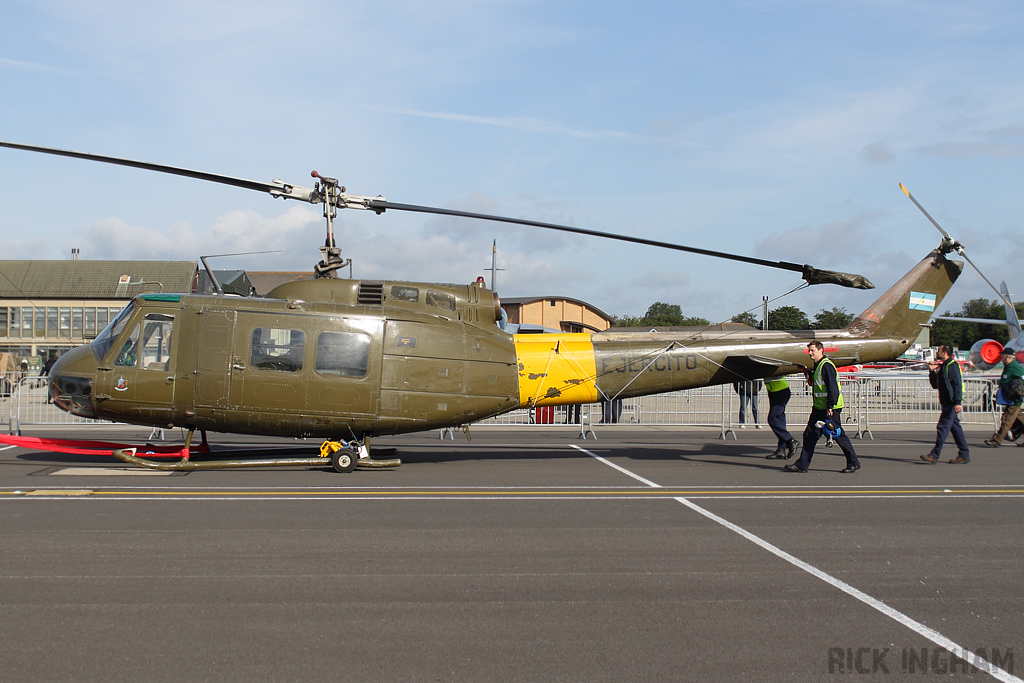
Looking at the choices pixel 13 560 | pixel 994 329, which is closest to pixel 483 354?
pixel 13 560

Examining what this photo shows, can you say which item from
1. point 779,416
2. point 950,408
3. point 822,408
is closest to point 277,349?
point 822,408

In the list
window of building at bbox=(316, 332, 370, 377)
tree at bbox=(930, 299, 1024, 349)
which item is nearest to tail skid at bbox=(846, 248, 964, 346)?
window of building at bbox=(316, 332, 370, 377)

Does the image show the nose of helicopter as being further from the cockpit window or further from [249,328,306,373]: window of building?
the cockpit window

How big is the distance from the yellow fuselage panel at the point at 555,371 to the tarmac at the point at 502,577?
1944 millimetres

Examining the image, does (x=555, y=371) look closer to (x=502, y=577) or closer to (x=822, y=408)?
(x=822, y=408)

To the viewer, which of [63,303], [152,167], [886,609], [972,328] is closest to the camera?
[886,609]

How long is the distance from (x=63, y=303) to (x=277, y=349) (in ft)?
194

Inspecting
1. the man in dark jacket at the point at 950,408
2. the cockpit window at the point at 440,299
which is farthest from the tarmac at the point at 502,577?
the cockpit window at the point at 440,299

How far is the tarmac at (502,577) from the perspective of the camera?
4.24 m

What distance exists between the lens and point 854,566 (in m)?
6.14

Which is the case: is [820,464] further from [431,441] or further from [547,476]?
[431,441]

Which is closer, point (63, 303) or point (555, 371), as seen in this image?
point (555, 371)

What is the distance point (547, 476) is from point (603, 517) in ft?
9.60

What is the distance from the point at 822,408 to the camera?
36.5 feet
